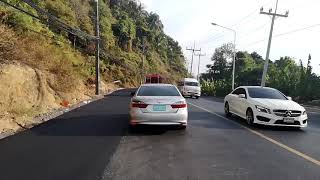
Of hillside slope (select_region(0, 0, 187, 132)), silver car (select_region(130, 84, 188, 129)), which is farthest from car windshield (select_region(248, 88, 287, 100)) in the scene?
hillside slope (select_region(0, 0, 187, 132))

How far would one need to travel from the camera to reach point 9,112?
1508cm

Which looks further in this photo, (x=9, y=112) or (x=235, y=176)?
(x=9, y=112)

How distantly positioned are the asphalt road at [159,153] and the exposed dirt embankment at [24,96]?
49.5 inches

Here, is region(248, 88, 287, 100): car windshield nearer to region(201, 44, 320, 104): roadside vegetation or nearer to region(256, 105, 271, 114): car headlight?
region(256, 105, 271, 114): car headlight

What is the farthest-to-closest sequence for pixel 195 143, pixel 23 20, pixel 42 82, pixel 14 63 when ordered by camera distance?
pixel 23 20, pixel 42 82, pixel 14 63, pixel 195 143

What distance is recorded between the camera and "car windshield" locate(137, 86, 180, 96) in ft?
41.2

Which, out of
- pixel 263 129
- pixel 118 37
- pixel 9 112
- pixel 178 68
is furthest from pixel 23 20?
pixel 178 68

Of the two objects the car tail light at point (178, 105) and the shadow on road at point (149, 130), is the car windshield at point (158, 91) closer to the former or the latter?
the car tail light at point (178, 105)

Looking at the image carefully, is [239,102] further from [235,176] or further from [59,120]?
[235,176]

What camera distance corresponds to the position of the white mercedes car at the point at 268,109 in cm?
1303

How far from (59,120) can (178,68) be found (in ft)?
371

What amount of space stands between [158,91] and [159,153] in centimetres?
413

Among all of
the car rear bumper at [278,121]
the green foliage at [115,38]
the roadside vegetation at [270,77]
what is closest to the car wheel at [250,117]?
the car rear bumper at [278,121]

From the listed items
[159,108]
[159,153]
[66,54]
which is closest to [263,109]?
[159,108]
